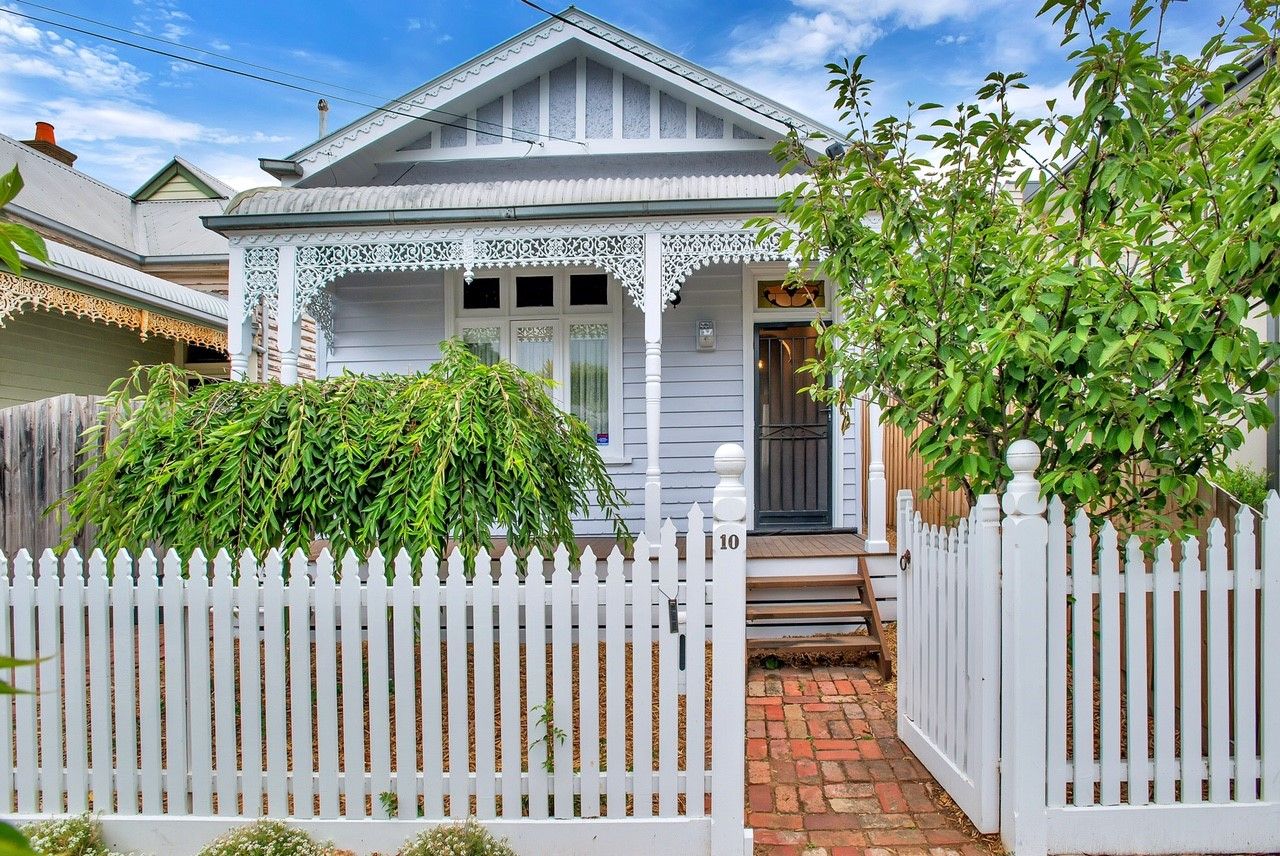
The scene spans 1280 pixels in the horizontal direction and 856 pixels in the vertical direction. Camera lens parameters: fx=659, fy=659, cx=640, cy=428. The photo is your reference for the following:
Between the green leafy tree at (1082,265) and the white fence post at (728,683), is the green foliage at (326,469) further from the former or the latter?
the green leafy tree at (1082,265)

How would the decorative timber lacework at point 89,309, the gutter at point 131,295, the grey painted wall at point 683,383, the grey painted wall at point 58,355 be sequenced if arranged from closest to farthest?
the decorative timber lacework at point 89,309
the gutter at point 131,295
the grey painted wall at point 683,383
the grey painted wall at point 58,355

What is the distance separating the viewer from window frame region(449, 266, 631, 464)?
7.11 meters

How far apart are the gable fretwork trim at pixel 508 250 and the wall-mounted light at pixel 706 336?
3.57 feet

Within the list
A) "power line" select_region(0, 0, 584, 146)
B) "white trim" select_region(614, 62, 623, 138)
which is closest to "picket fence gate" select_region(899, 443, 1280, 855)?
"white trim" select_region(614, 62, 623, 138)

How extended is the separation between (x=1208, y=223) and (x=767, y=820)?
303cm

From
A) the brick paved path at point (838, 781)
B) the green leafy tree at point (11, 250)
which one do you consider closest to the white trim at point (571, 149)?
the brick paved path at point (838, 781)

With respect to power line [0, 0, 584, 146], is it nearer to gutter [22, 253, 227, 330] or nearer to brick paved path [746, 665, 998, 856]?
gutter [22, 253, 227, 330]

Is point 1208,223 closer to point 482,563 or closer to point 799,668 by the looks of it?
point 482,563

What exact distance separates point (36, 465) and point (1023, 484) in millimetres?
6652

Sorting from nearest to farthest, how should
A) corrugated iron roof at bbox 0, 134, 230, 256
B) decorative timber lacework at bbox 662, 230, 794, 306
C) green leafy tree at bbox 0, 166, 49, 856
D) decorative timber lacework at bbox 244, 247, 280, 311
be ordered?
green leafy tree at bbox 0, 166, 49, 856, decorative timber lacework at bbox 662, 230, 794, 306, decorative timber lacework at bbox 244, 247, 280, 311, corrugated iron roof at bbox 0, 134, 230, 256

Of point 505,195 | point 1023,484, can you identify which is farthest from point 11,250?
point 505,195

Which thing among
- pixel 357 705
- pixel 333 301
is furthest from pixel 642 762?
pixel 333 301

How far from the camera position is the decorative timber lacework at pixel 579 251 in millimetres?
5867

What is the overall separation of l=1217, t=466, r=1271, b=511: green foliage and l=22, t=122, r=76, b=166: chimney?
16.4 m
